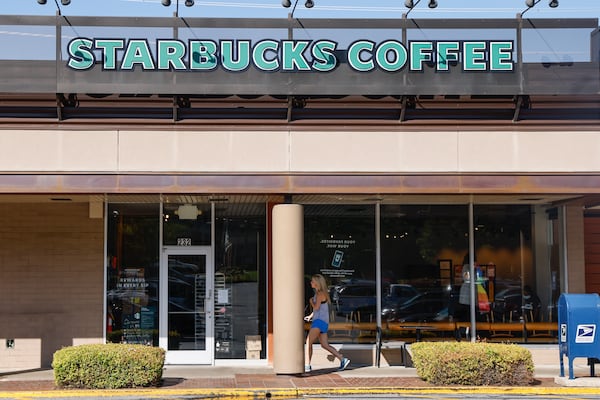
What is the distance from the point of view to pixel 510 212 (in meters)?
17.2

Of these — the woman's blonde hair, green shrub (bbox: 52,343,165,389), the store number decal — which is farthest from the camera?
the store number decal

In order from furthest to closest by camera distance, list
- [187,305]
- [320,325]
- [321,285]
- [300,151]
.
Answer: [187,305] → [321,285] → [320,325] → [300,151]

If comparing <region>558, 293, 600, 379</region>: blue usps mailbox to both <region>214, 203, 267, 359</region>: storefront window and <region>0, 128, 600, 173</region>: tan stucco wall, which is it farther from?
<region>214, 203, 267, 359</region>: storefront window

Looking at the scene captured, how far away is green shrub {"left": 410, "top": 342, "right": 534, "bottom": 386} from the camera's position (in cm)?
A: 1346

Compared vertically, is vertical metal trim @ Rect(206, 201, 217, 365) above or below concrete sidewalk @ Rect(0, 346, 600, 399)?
above

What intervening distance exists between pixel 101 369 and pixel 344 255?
5527mm

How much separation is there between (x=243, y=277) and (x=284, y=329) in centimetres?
249

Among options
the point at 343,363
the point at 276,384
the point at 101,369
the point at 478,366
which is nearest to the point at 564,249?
the point at 478,366

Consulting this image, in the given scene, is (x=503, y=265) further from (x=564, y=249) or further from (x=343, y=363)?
(x=343, y=363)

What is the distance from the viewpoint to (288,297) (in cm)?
1455

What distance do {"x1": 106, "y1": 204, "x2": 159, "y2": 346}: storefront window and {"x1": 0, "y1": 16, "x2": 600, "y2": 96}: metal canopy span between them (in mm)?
3366

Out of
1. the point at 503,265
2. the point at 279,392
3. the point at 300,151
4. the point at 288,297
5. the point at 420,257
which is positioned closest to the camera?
the point at 279,392

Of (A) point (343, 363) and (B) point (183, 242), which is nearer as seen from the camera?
(A) point (343, 363)

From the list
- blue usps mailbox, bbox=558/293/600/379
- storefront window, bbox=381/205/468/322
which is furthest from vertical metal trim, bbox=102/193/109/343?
blue usps mailbox, bbox=558/293/600/379
